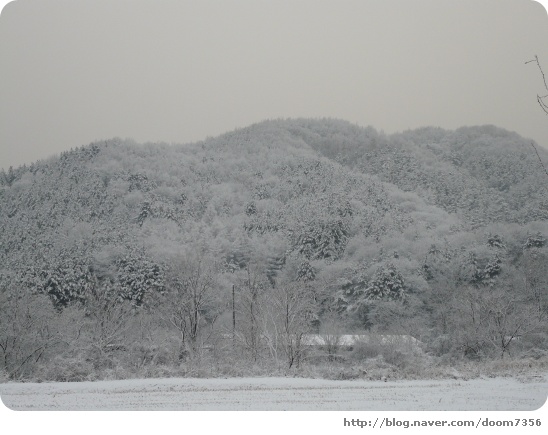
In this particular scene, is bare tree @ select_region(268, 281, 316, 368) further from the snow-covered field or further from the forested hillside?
the snow-covered field

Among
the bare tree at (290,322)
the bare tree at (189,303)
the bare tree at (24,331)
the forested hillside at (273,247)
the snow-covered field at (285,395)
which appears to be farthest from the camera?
the bare tree at (189,303)

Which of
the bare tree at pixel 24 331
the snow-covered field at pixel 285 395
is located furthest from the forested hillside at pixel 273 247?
the snow-covered field at pixel 285 395

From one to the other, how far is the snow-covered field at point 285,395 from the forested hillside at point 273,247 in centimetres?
188

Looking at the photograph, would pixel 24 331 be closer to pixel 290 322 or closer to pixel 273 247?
pixel 290 322

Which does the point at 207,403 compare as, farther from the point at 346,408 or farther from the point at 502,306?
the point at 502,306

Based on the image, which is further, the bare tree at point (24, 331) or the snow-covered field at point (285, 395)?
the bare tree at point (24, 331)

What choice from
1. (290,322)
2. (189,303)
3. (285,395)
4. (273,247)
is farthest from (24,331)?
(273,247)

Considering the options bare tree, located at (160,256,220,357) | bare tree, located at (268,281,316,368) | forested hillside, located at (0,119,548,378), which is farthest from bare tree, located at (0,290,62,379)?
bare tree, located at (268,281,316,368)

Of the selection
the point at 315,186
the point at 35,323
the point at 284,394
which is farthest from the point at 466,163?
the point at 315,186

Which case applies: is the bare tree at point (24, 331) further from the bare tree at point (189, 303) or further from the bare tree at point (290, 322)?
the bare tree at point (290, 322)

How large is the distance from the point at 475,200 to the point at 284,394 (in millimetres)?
12234

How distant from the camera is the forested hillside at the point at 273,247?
50.4 ft

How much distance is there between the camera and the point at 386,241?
37094mm

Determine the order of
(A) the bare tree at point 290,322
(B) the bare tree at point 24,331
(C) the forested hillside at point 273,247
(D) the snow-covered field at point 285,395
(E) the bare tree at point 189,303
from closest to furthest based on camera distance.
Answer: (D) the snow-covered field at point 285,395 → (B) the bare tree at point 24,331 → (C) the forested hillside at point 273,247 → (A) the bare tree at point 290,322 → (E) the bare tree at point 189,303
